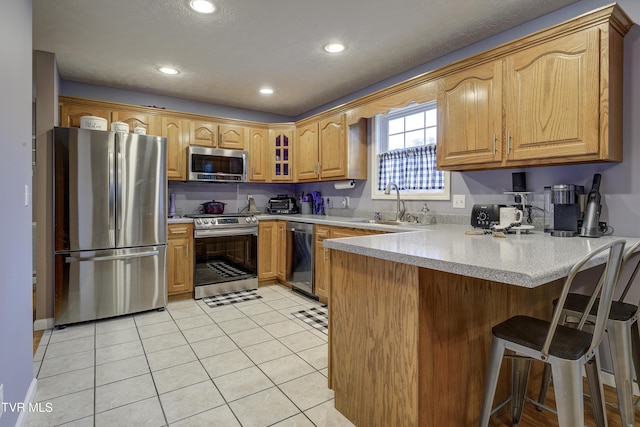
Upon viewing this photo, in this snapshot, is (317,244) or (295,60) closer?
(295,60)

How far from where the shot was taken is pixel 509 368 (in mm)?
1826

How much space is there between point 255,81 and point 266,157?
3.76 feet

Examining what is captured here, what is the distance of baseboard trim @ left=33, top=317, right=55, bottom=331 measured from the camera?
294 cm

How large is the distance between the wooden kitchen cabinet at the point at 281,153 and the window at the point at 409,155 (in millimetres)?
1307

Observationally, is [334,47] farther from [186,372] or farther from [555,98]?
[186,372]

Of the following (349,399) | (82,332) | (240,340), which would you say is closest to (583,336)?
(349,399)

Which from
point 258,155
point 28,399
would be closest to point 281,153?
point 258,155

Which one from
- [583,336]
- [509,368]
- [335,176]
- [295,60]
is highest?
[295,60]

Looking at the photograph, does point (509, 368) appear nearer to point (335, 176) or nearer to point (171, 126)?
point (335, 176)

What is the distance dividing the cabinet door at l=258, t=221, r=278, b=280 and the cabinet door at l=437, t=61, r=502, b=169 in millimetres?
2327

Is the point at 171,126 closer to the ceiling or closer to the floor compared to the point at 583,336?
closer to the ceiling

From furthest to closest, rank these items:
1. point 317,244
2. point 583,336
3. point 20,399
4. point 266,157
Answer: point 266,157
point 317,244
point 20,399
point 583,336

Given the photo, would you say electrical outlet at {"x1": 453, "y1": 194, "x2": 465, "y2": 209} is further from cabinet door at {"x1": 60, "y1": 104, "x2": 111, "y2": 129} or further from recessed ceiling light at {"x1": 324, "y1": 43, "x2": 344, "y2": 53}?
cabinet door at {"x1": 60, "y1": 104, "x2": 111, "y2": 129}

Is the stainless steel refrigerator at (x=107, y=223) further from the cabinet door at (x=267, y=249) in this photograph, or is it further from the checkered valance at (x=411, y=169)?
the checkered valance at (x=411, y=169)
